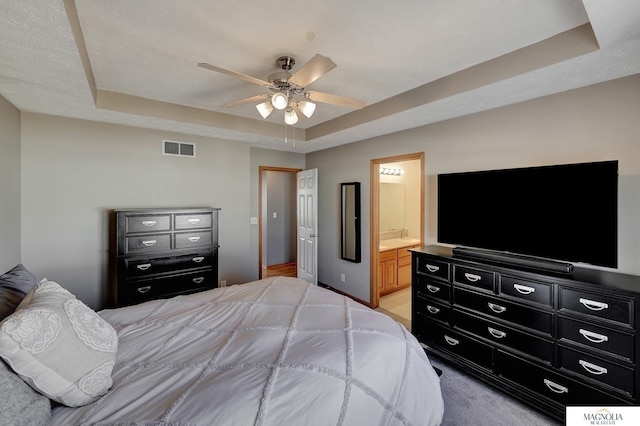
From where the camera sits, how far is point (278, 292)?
224cm

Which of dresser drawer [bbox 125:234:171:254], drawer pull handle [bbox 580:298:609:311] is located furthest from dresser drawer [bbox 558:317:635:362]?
dresser drawer [bbox 125:234:171:254]

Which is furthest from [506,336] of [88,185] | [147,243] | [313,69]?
[88,185]

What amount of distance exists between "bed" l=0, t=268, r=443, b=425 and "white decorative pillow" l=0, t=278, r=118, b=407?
0.24ft

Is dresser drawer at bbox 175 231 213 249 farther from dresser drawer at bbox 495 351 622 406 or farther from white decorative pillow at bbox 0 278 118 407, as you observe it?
dresser drawer at bbox 495 351 622 406

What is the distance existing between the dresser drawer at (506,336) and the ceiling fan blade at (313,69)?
2366 mm

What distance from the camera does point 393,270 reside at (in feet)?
15.0

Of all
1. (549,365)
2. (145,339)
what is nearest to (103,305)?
(145,339)

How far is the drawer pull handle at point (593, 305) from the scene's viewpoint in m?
1.79

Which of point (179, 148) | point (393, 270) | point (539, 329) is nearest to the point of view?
point (539, 329)

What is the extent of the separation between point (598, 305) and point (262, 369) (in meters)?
2.17

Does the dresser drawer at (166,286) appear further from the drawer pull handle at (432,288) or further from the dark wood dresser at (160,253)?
the drawer pull handle at (432,288)

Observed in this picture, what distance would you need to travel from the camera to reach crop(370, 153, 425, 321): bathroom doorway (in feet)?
13.2

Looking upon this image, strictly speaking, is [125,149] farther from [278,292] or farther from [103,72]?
[278,292]

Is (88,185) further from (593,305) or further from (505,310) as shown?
(593,305)
